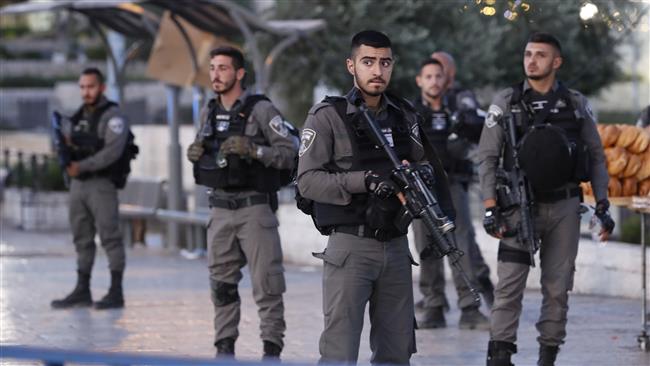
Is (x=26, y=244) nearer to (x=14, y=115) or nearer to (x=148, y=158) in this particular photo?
(x=148, y=158)

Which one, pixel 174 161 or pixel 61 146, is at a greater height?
pixel 61 146

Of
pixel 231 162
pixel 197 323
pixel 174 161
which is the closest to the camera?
pixel 231 162

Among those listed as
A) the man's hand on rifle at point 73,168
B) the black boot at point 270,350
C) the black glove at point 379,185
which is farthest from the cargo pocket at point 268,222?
the man's hand on rifle at point 73,168

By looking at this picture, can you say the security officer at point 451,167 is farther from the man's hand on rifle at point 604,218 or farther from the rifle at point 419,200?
the rifle at point 419,200

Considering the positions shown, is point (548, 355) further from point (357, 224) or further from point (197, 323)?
point (197, 323)

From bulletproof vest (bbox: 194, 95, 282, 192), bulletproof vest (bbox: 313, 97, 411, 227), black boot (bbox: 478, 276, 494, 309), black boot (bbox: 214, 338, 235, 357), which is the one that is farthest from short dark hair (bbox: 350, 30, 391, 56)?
black boot (bbox: 478, 276, 494, 309)

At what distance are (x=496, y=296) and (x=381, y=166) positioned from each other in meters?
1.82

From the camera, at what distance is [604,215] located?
7.73 m

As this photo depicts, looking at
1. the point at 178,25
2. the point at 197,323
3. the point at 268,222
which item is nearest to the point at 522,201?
the point at 268,222

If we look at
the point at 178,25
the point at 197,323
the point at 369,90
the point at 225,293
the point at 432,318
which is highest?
the point at 178,25

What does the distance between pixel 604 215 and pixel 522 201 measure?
1.83 feet

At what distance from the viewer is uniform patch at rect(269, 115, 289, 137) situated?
8.36 m

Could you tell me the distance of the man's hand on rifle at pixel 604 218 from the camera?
771cm

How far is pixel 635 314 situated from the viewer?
34.1 ft
